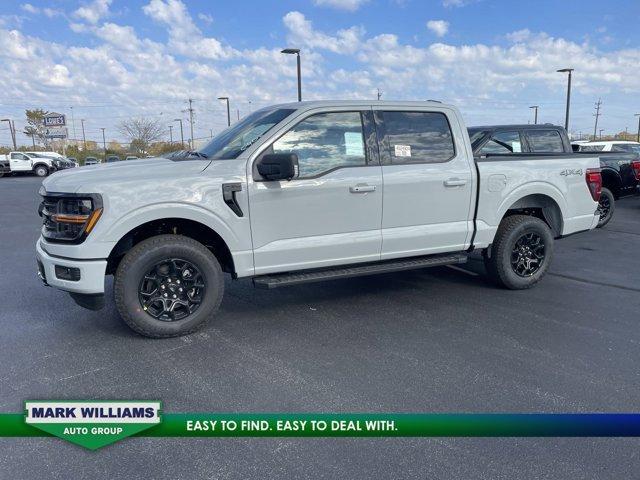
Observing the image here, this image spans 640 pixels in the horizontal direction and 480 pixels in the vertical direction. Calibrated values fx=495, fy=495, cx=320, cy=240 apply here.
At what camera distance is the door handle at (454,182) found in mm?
4809

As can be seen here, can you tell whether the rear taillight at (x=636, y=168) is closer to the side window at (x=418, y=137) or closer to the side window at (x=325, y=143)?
the side window at (x=418, y=137)

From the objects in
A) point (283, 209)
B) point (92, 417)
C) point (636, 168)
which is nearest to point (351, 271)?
point (283, 209)

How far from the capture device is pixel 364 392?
322 centimetres

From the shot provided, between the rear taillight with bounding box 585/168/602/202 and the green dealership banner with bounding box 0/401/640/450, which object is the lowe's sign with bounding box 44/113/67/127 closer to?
the rear taillight with bounding box 585/168/602/202

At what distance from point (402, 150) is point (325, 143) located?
793mm

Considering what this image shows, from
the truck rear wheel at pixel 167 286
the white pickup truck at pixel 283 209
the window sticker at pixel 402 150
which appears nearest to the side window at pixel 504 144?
the white pickup truck at pixel 283 209

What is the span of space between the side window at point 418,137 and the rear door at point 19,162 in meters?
35.2

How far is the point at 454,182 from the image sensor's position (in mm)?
4836

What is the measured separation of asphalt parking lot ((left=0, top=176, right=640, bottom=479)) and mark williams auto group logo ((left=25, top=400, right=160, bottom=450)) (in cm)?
85

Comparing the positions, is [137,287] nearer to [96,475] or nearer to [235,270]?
[235,270]

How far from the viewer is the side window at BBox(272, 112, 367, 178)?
4.29 metres

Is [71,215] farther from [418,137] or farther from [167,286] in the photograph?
[418,137]

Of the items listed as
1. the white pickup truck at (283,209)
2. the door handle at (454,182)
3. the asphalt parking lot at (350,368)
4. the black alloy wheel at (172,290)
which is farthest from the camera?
the door handle at (454,182)

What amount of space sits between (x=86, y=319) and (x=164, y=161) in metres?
1.63
